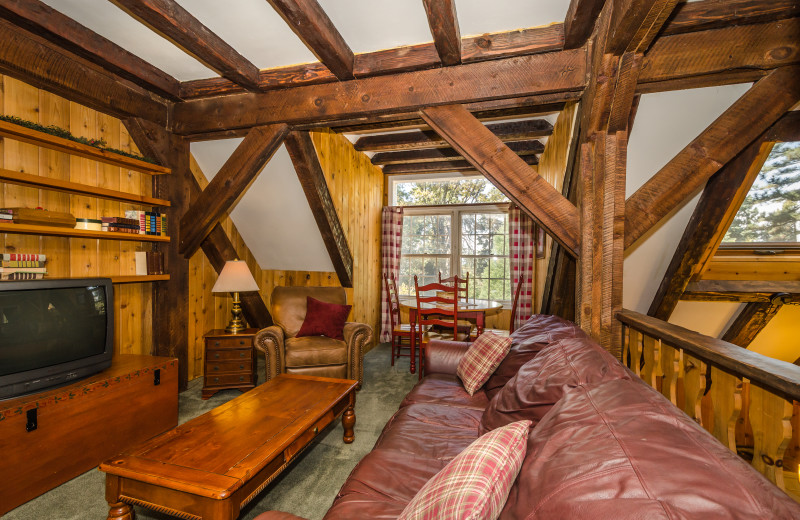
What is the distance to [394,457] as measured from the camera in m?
1.38

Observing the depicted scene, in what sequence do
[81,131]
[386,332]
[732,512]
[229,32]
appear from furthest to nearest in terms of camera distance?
[386,332] → [81,131] → [229,32] → [732,512]

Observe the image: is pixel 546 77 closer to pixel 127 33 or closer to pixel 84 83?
pixel 127 33

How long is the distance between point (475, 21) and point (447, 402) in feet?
7.02

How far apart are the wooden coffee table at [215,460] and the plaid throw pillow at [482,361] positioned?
80 cm

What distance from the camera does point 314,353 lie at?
3014 mm

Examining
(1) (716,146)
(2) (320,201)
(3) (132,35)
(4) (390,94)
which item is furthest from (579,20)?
(3) (132,35)

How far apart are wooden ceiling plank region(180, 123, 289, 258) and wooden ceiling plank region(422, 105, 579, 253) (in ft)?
4.19

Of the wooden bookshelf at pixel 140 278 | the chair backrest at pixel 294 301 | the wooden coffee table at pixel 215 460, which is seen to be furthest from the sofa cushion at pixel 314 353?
the wooden bookshelf at pixel 140 278

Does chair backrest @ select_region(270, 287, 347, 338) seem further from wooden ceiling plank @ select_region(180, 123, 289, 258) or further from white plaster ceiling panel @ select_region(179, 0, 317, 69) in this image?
white plaster ceiling panel @ select_region(179, 0, 317, 69)

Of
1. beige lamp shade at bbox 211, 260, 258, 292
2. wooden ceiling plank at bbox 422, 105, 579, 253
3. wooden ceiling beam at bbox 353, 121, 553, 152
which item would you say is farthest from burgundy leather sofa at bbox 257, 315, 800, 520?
wooden ceiling beam at bbox 353, 121, 553, 152

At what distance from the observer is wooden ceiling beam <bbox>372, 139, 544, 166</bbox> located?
400 cm

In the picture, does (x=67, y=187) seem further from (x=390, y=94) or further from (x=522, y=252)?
(x=522, y=252)

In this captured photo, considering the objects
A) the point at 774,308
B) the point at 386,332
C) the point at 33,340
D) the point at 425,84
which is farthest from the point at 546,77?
the point at 386,332

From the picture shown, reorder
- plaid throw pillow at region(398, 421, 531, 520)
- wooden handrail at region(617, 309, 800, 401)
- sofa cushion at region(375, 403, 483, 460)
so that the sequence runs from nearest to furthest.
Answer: plaid throw pillow at region(398, 421, 531, 520) → wooden handrail at region(617, 309, 800, 401) → sofa cushion at region(375, 403, 483, 460)
